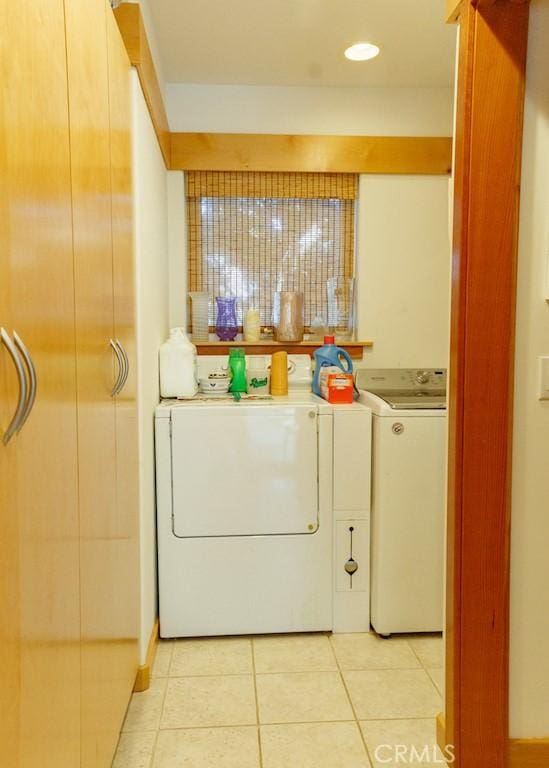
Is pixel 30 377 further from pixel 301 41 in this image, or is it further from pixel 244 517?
pixel 301 41

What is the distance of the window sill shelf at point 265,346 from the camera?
2.85m

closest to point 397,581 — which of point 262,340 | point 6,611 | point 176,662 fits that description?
point 176,662

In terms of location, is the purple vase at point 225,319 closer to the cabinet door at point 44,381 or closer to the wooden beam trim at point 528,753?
the cabinet door at point 44,381

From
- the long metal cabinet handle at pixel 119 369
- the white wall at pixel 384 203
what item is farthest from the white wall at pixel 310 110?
the long metal cabinet handle at pixel 119 369

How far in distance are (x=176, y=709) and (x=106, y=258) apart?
1422mm

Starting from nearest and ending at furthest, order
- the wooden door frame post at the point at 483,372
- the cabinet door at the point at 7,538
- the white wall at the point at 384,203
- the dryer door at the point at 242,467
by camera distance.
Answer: the cabinet door at the point at 7,538 < the wooden door frame post at the point at 483,372 < the dryer door at the point at 242,467 < the white wall at the point at 384,203

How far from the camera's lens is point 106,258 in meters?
1.39

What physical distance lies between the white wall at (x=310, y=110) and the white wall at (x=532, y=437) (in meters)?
1.66

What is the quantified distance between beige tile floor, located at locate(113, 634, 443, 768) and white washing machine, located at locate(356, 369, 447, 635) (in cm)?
13

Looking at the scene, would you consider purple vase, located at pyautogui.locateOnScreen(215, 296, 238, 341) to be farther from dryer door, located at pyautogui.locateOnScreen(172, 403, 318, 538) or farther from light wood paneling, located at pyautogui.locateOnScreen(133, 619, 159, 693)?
light wood paneling, located at pyautogui.locateOnScreen(133, 619, 159, 693)

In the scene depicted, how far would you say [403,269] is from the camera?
2951 millimetres

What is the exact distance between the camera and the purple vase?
114 inches

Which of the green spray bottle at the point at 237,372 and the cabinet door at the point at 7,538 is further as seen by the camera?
the green spray bottle at the point at 237,372

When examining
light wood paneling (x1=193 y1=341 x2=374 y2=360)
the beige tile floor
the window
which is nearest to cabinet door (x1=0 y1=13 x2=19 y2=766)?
the beige tile floor
